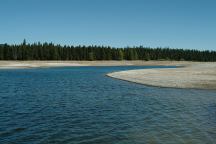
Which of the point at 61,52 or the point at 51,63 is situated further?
the point at 61,52

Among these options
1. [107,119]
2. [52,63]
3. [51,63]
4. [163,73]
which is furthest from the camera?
[52,63]

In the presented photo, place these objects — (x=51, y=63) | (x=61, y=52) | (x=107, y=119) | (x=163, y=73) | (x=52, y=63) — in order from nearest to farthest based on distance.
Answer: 1. (x=107, y=119)
2. (x=163, y=73)
3. (x=51, y=63)
4. (x=52, y=63)
5. (x=61, y=52)

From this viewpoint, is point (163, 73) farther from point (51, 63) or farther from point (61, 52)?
point (61, 52)

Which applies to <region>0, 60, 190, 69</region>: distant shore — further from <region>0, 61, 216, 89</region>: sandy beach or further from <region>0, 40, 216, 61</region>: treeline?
<region>0, 40, 216, 61</region>: treeline

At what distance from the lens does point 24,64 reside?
126m

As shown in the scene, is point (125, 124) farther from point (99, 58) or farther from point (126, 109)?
point (99, 58)

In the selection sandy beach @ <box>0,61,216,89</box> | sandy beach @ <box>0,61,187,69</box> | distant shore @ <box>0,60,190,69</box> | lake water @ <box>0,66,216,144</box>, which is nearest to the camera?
lake water @ <box>0,66,216,144</box>

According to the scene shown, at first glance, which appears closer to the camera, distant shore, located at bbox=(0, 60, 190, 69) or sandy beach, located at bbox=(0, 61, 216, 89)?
sandy beach, located at bbox=(0, 61, 216, 89)

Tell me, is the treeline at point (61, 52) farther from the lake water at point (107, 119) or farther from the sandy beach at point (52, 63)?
the lake water at point (107, 119)

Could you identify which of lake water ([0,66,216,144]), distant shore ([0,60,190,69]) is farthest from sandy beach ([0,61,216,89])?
lake water ([0,66,216,144])

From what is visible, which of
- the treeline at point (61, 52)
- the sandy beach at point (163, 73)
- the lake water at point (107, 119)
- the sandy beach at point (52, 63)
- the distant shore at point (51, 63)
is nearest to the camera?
the lake water at point (107, 119)

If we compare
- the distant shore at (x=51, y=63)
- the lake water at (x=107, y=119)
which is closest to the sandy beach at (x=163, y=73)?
the distant shore at (x=51, y=63)

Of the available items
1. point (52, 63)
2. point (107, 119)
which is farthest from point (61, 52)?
point (107, 119)

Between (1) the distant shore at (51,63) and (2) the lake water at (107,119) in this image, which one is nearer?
(2) the lake water at (107,119)
